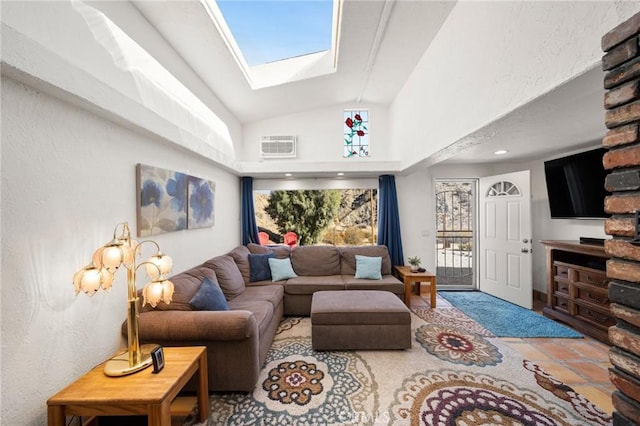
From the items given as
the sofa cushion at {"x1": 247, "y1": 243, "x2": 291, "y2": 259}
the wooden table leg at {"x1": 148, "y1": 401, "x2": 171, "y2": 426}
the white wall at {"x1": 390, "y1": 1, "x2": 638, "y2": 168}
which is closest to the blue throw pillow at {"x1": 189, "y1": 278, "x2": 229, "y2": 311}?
the wooden table leg at {"x1": 148, "y1": 401, "x2": 171, "y2": 426}

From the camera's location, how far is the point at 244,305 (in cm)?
264

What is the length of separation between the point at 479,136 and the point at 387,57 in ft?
5.39

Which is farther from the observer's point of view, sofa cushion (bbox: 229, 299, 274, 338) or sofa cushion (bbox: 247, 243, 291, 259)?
sofa cushion (bbox: 247, 243, 291, 259)

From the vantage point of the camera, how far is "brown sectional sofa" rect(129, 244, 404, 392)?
6.22 ft

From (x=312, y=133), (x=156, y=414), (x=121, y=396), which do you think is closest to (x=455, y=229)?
(x=312, y=133)

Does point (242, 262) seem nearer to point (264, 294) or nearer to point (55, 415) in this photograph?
point (264, 294)

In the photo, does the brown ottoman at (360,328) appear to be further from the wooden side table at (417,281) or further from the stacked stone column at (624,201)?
the stacked stone column at (624,201)

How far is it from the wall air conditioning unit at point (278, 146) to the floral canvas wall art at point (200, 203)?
4.45ft

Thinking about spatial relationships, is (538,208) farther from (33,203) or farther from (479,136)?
(33,203)

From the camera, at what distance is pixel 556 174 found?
3.40 m

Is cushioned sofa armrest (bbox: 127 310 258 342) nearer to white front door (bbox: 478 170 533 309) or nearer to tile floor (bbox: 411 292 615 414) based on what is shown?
tile floor (bbox: 411 292 615 414)

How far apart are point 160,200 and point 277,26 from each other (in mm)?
2190

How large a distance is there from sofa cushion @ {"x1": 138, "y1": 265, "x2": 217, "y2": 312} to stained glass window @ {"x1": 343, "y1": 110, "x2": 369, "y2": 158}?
320cm

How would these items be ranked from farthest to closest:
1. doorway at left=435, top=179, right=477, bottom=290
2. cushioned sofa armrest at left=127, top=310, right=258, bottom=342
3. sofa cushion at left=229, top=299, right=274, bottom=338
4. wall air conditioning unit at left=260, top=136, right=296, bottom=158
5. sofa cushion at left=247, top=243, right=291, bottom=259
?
doorway at left=435, top=179, right=477, bottom=290
wall air conditioning unit at left=260, top=136, right=296, bottom=158
sofa cushion at left=247, top=243, right=291, bottom=259
sofa cushion at left=229, top=299, right=274, bottom=338
cushioned sofa armrest at left=127, top=310, right=258, bottom=342
